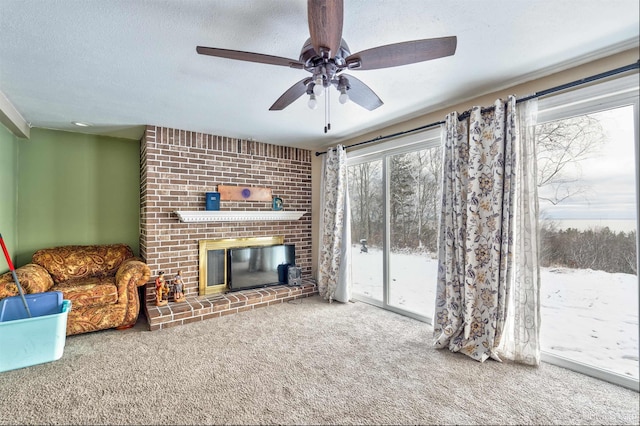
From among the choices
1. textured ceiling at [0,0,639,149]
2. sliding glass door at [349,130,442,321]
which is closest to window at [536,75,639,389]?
textured ceiling at [0,0,639,149]

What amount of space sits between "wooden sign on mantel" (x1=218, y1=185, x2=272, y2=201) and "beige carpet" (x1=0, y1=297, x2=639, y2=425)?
70.8 inches

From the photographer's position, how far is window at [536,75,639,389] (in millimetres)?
1962

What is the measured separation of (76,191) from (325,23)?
4.00 meters

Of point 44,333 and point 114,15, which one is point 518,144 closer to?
point 114,15

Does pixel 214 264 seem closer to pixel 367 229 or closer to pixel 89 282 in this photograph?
pixel 89 282

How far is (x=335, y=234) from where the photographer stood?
12.9 feet

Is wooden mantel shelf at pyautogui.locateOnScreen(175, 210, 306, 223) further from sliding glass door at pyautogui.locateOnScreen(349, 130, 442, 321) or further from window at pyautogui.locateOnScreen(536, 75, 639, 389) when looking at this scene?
window at pyautogui.locateOnScreen(536, 75, 639, 389)

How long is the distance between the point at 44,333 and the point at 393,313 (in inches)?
130

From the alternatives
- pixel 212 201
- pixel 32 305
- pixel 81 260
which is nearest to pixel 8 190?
pixel 81 260

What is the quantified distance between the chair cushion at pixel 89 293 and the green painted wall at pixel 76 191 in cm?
93

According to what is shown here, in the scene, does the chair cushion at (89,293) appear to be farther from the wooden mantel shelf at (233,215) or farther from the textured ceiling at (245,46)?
A: the textured ceiling at (245,46)

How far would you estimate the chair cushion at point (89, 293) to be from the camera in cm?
277

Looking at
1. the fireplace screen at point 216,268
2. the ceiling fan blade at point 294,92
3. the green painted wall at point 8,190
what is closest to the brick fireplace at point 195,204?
the fireplace screen at point 216,268

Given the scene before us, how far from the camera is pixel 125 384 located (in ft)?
6.72
